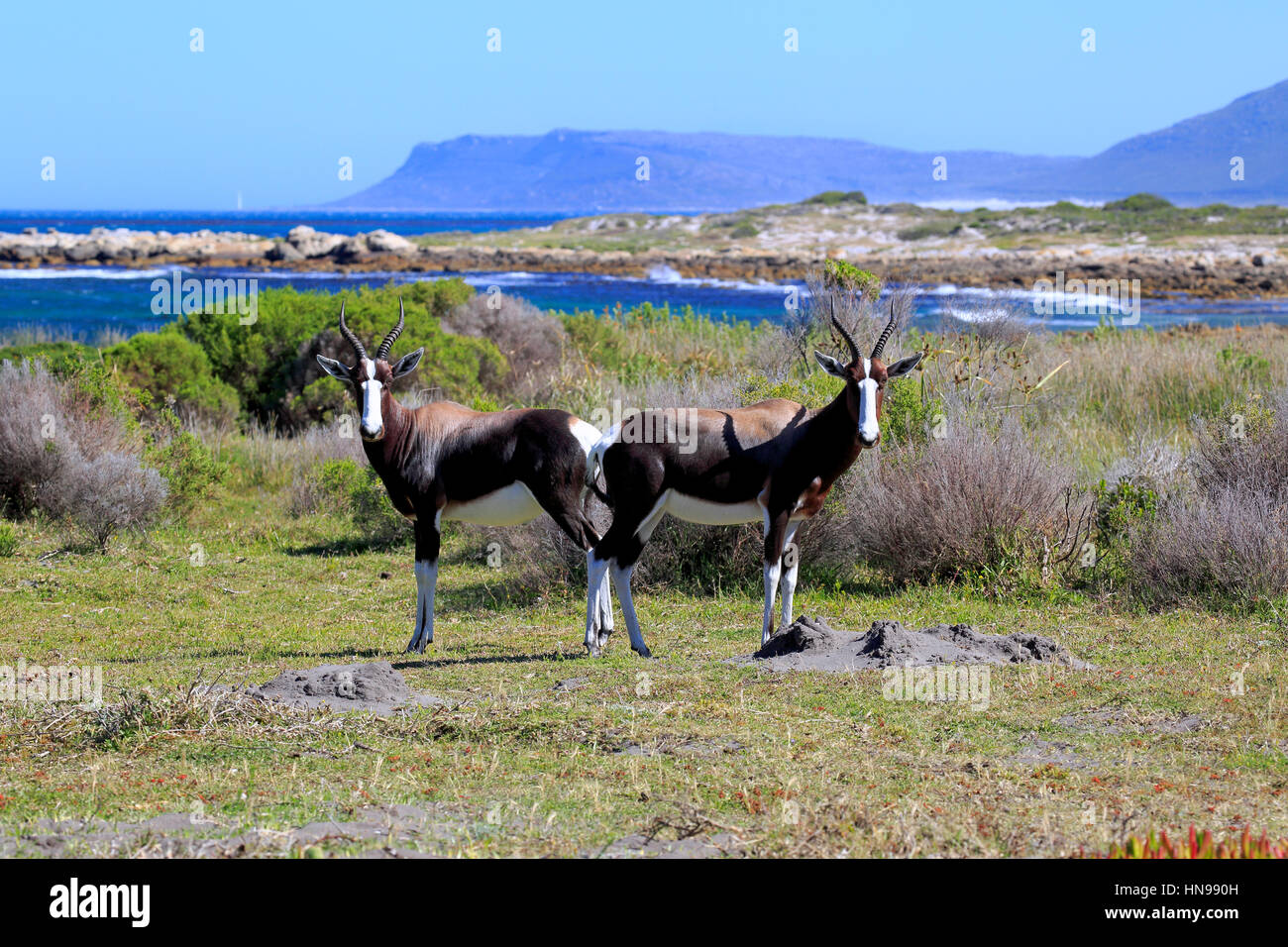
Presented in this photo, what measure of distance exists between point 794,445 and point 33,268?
97041 millimetres

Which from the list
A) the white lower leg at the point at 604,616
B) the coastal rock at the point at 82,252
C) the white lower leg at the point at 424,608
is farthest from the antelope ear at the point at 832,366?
the coastal rock at the point at 82,252

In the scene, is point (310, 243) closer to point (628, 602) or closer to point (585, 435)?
point (585, 435)

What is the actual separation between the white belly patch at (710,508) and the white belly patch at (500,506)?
120 centimetres

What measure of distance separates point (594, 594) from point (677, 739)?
260cm

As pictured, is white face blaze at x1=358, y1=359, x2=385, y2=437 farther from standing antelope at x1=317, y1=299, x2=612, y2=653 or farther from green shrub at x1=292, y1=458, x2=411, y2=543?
green shrub at x1=292, y1=458, x2=411, y2=543

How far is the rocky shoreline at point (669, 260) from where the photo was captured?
72.1 m

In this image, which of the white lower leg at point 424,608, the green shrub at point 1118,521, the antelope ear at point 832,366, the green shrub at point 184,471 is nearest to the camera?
the antelope ear at point 832,366

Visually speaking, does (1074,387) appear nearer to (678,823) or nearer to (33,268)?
(678,823)

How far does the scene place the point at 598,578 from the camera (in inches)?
400

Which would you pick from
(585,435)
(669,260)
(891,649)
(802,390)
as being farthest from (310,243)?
(891,649)

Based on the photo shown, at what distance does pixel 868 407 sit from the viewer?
9352mm

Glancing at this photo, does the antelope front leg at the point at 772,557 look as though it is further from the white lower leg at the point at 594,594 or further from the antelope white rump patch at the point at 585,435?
the antelope white rump patch at the point at 585,435

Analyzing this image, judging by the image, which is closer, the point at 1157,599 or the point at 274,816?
the point at 274,816

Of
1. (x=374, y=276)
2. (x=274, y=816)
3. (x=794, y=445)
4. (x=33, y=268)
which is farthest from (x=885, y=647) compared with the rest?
(x=33, y=268)
